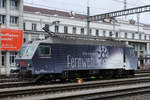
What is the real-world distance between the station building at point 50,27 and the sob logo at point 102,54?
504cm

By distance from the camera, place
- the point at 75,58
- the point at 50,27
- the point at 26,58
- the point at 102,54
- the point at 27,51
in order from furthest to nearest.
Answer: the point at 50,27 < the point at 102,54 < the point at 75,58 < the point at 27,51 < the point at 26,58

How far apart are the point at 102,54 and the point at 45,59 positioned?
5640 millimetres

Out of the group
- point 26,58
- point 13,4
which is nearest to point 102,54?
point 26,58

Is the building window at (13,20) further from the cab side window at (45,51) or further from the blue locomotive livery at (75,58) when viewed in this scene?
the cab side window at (45,51)

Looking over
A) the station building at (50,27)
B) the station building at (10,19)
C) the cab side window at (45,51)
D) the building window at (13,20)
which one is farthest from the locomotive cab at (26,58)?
the building window at (13,20)

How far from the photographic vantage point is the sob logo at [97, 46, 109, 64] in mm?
20895

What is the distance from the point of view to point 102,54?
21094 millimetres

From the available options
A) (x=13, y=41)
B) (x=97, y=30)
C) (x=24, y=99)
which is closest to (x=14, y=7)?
(x=13, y=41)

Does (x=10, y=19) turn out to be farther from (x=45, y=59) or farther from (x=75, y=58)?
(x=45, y=59)

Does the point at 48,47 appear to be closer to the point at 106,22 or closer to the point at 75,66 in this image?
the point at 75,66

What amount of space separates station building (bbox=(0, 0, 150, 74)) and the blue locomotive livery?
307 centimetres

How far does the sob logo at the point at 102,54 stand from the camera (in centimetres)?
2090

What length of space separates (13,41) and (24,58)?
2172 cm

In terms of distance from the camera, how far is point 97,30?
183 feet
